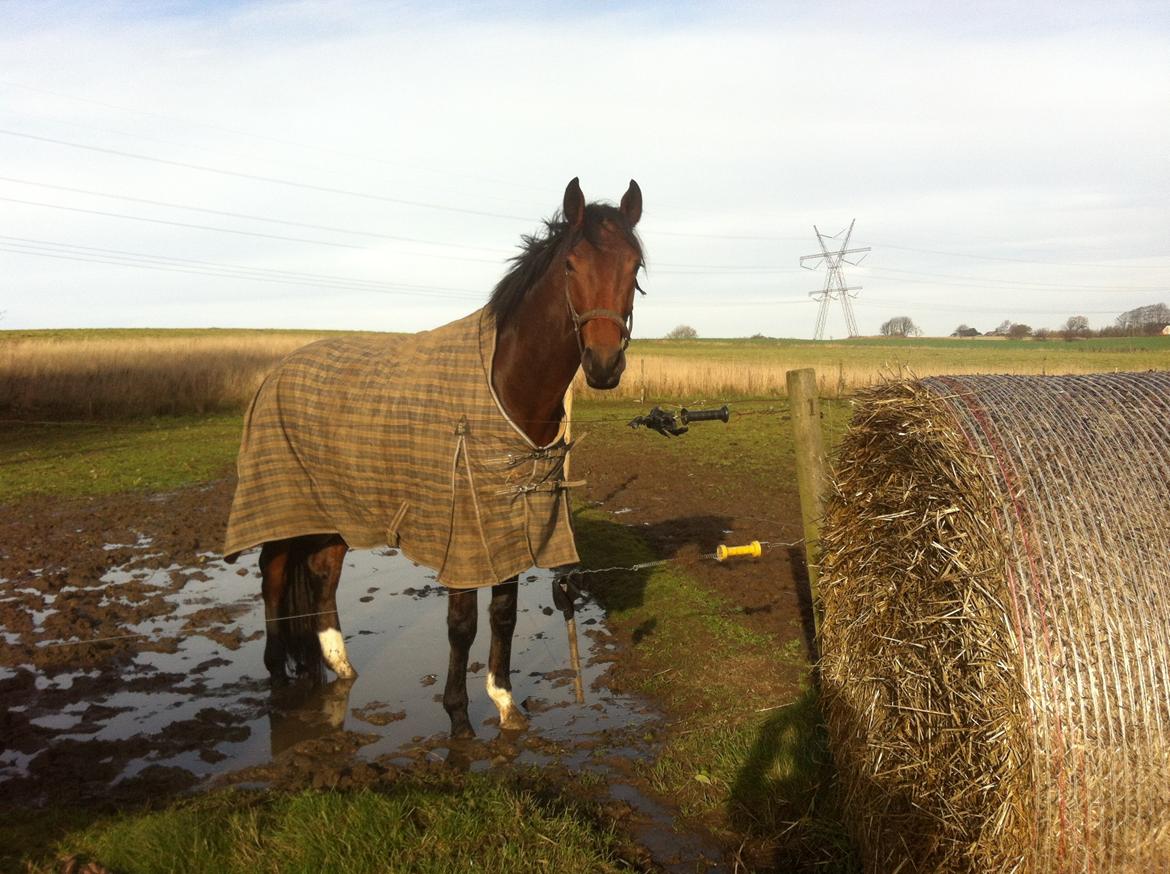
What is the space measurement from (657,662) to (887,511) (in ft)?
7.72

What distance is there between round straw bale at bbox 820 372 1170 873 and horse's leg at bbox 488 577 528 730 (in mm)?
1887

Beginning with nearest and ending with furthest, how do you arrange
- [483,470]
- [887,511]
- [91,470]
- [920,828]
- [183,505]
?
[920,828] → [887,511] → [483,470] → [183,505] → [91,470]

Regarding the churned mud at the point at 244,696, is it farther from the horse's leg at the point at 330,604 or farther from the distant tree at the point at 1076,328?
the distant tree at the point at 1076,328

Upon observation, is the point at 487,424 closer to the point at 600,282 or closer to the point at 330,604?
the point at 600,282

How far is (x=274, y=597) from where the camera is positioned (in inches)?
224

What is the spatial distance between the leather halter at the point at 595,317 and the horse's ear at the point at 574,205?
29cm

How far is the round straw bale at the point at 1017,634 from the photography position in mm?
2775

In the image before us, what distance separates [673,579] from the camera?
7.30m

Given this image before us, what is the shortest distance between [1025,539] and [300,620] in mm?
4357

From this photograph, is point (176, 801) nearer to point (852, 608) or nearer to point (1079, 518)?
point (852, 608)

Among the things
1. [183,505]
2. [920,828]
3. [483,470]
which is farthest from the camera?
[183,505]

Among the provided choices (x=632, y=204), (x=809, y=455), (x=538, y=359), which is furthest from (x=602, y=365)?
(x=809, y=455)

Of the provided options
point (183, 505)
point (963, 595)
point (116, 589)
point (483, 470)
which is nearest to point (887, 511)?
point (963, 595)

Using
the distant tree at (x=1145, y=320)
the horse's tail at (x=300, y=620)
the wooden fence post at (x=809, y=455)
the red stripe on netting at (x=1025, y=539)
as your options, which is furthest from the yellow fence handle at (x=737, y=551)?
the distant tree at (x=1145, y=320)
